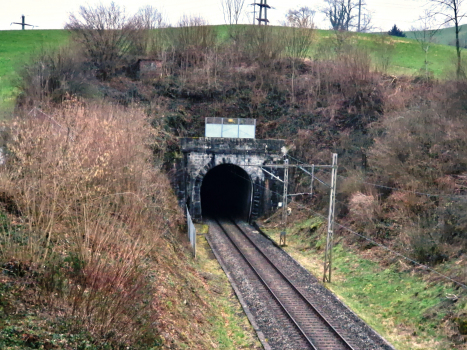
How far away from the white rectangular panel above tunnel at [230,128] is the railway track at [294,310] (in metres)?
10.3

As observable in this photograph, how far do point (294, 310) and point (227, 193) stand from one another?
2586cm

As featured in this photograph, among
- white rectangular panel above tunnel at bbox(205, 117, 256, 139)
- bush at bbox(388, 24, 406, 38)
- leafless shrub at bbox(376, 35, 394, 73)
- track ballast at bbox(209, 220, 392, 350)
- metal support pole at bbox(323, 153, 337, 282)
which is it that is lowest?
track ballast at bbox(209, 220, 392, 350)

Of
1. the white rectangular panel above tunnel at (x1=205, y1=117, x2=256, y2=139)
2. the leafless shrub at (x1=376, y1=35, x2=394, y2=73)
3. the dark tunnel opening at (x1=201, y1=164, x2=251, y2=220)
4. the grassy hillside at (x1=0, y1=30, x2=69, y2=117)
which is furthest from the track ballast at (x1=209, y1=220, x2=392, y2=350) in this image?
the grassy hillside at (x1=0, y1=30, x2=69, y2=117)

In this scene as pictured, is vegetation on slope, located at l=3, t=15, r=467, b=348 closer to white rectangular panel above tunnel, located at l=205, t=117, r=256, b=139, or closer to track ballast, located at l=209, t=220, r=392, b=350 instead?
track ballast, located at l=209, t=220, r=392, b=350

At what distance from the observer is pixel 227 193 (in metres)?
41.6

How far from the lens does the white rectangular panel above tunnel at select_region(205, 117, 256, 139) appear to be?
31984 mm

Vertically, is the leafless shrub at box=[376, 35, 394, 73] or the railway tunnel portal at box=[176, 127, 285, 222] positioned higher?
the leafless shrub at box=[376, 35, 394, 73]

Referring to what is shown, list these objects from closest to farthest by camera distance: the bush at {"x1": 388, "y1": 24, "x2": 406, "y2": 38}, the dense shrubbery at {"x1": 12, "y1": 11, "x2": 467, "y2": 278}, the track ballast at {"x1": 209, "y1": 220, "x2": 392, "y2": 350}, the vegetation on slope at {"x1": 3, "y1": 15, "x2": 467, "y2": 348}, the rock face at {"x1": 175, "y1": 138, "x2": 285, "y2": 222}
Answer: the vegetation on slope at {"x1": 3, "y1": 15, "x2": 467, "y2": 348} → the track ballast at {"x1": 209, "y1": 220, "x2": 392, "y2": 350} → the dense shrubbery at {"x1": 12, "y1": 11, "x2": 467, "y2": 278} → the rock face at {"x1": 175, "y1": 138, "x2": 285, "y2": 222} → the bush at {"x1": 388, "y1": 24, "x2": 406, "y2": 38}

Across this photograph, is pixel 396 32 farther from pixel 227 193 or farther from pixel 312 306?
pixel 312 306

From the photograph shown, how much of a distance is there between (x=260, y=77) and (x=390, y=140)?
20715mm

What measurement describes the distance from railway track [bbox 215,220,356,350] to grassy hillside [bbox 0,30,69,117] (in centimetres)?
2519

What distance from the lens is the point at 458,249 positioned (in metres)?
16.6

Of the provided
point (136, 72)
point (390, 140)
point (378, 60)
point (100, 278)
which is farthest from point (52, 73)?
point (378, 60)

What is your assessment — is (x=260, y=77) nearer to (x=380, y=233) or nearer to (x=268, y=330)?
(x=380, y=233)
